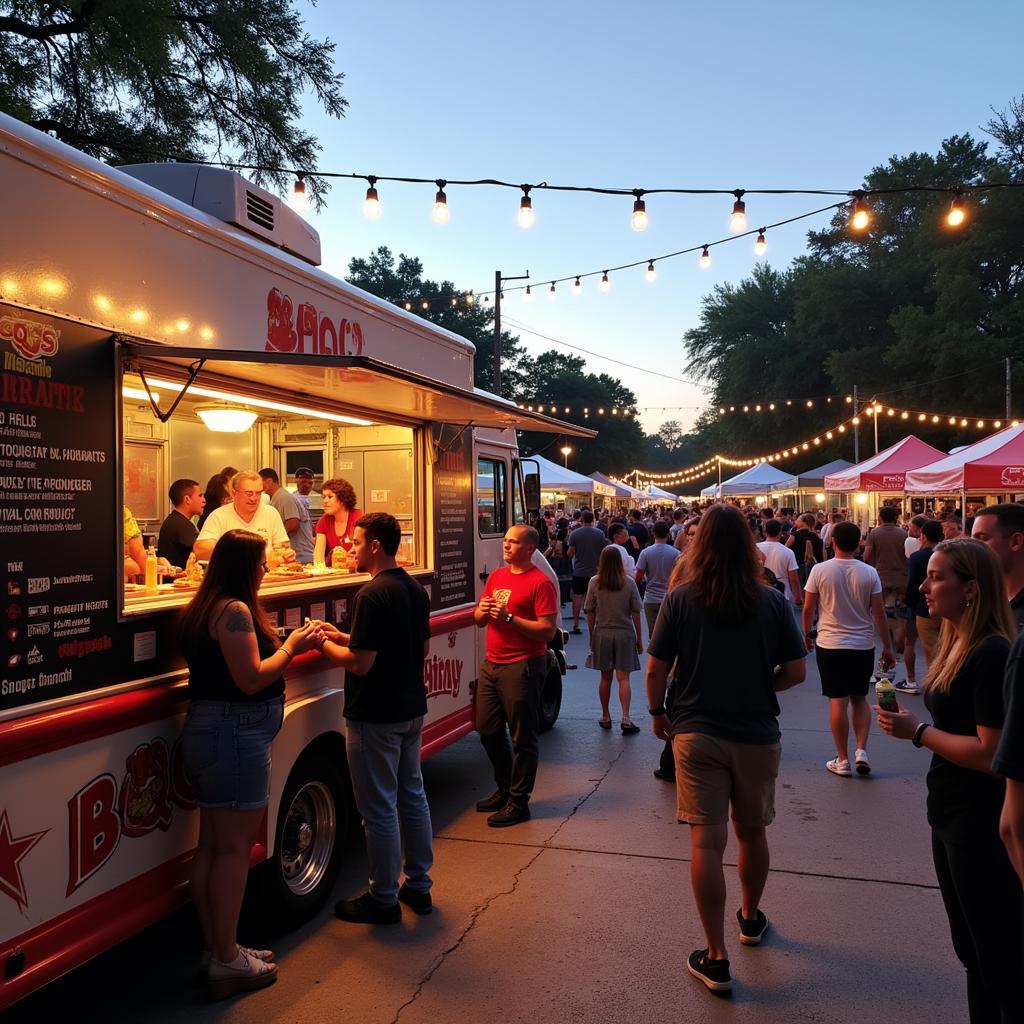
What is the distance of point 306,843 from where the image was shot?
4.48 meters

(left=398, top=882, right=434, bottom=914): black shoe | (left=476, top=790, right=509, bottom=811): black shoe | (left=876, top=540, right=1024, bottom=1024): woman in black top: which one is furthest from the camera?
(left=476, top=790, right=509, bottom=811): black shoe

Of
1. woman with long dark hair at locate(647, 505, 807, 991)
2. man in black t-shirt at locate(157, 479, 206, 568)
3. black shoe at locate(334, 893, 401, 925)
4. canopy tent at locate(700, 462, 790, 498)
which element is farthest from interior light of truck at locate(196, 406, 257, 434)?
canopy tent at locate(700, 462, 790, 498)

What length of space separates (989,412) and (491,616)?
34.5 m

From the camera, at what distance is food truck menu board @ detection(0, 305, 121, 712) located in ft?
9.58

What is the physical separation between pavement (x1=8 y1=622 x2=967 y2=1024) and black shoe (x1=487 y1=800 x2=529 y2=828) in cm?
6

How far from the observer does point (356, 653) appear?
161 inches

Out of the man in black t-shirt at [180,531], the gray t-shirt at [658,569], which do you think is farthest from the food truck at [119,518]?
the gray t-shirt at [658,569]

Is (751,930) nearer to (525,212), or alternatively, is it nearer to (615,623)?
(615,623)

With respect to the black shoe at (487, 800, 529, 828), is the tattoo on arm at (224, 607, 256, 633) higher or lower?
higher

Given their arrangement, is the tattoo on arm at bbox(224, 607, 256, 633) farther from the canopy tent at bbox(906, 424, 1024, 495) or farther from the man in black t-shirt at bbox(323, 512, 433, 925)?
the canopy tent at bbox(906, 424, 1024, 495)

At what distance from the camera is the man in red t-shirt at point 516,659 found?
558cm

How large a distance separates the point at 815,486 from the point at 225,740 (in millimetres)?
28522

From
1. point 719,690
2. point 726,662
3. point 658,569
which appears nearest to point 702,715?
→ point 719,690

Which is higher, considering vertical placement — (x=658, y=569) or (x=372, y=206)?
(x=372, y=206)
